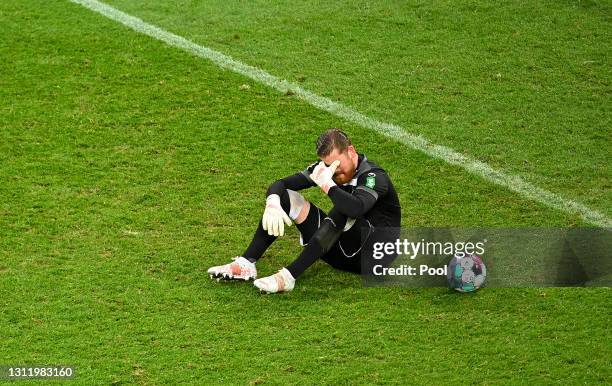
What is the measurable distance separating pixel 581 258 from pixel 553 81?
10.8ft

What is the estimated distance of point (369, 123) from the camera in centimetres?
1083

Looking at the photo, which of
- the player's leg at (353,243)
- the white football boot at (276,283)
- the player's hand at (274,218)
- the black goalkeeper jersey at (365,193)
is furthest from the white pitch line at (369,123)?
the white football boot at (276,283)

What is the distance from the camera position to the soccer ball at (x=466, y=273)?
811 cm

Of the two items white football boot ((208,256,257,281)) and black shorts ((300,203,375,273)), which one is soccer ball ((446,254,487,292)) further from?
white football boot ((208,256,257,281))

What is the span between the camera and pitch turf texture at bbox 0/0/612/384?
7.45 metres

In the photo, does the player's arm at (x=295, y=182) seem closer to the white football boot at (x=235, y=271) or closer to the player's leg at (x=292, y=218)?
the player's leg at (x=292, y=218)

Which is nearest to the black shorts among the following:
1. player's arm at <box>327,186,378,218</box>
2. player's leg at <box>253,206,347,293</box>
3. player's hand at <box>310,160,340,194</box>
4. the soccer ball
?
player's leg at <box>253,206,347,293</box>

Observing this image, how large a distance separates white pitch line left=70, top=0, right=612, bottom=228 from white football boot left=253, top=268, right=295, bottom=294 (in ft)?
7.86

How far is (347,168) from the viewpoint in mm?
8367

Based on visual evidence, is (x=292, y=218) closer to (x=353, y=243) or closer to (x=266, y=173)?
(x=353, y=243)

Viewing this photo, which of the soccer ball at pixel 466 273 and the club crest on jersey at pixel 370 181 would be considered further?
the club crest on jersey at pixel 370 181

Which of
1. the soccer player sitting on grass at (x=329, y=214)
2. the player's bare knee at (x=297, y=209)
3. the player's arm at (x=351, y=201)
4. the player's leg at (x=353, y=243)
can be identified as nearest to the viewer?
the player's arm at (x=351, y=201)

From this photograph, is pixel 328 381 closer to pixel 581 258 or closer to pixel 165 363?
pixel 165 363

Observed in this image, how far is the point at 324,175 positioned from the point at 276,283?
30.9 inches
